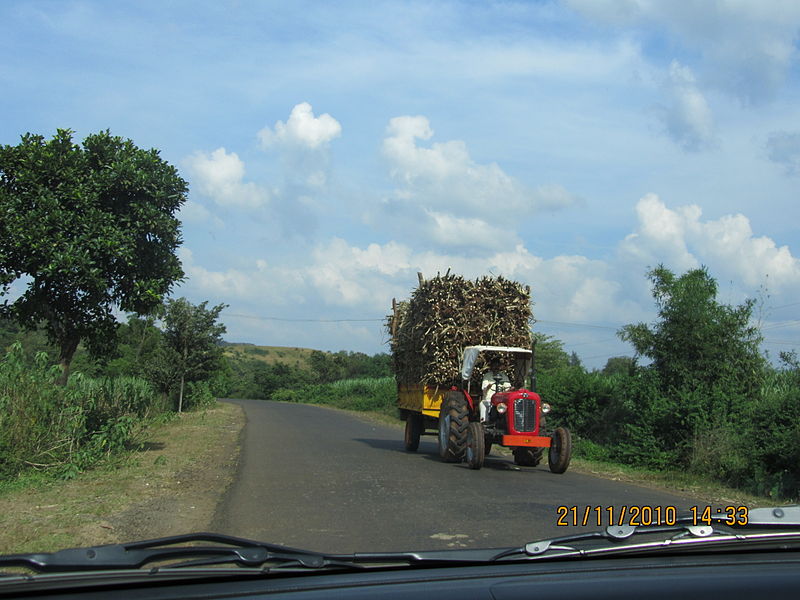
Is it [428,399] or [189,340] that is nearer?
[428,399]

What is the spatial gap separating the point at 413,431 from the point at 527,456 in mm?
3369

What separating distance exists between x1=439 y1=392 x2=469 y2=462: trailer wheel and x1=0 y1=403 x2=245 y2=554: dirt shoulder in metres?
4.15

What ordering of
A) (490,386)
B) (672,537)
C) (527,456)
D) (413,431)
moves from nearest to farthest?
(672,537)
(527,456)
(490,386)
(413,431)

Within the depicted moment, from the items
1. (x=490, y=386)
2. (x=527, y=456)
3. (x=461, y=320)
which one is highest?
(x=461, y=320)

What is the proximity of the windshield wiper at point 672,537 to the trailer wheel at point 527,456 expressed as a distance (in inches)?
457

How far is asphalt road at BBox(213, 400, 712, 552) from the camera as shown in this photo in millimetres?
7418

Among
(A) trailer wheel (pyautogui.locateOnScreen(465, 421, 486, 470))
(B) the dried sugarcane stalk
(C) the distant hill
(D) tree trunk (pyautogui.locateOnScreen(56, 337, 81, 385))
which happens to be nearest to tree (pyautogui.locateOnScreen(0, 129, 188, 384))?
(D) tree trunk (pyautogui.locateOnScreen(56, 337, 81, 385))

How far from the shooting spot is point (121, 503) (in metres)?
9.25

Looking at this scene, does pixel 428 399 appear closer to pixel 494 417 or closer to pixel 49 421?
pixel 494 417

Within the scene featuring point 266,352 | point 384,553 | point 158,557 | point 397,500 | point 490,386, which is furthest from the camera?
point 266,352

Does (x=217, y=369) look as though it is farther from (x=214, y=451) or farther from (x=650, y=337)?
(x=650, y=337)

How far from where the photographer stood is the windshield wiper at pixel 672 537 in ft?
9.39
